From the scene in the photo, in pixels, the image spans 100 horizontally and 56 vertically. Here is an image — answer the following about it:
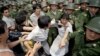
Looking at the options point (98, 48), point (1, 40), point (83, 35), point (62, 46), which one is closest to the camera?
point (98, 48)

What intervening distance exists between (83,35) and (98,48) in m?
0.49

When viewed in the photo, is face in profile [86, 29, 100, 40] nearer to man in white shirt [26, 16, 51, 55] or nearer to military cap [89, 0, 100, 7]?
man in white shirt [26, 16, 51, 55]

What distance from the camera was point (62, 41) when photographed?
3914 mm

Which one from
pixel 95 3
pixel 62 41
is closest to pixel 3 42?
pixel 62 41

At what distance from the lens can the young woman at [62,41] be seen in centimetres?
393

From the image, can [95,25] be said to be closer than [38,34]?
Yes

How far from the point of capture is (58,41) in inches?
157

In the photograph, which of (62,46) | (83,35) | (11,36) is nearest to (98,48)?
(83,35)

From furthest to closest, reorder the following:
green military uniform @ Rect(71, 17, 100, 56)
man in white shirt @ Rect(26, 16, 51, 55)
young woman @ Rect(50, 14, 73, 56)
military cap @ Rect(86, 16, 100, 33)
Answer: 1. young woman @ Rect(50, 14, 73, 56)
2. man in white shirt @ Rect(26, 16, 51, 55)
3. military cap @ Rect(86, 16, 100, 33)
4. green military uniform @ Rect(71, 17, 100, 56)

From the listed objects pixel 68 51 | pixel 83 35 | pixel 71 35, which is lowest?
pixel 68 51

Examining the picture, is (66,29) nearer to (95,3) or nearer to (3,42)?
(95,3)

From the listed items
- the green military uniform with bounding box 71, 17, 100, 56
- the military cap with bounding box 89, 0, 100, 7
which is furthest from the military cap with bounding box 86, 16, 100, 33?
the military cap with bounding box 89, 0, 100, 7

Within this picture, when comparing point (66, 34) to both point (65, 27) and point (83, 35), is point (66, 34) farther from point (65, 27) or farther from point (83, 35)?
point (83, 35)

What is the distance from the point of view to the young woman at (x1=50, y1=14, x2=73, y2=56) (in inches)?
155
